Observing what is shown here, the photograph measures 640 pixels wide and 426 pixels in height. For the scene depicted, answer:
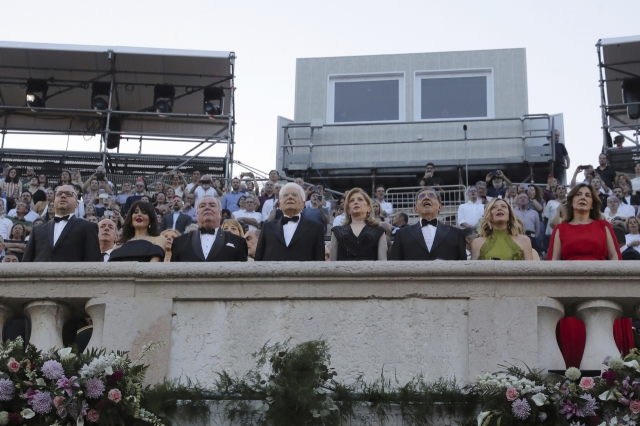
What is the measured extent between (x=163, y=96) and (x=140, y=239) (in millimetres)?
15466

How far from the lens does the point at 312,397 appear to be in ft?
18.1

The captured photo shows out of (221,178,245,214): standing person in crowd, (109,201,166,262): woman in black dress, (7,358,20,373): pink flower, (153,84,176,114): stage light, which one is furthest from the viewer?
(153,84,176,114): stage light

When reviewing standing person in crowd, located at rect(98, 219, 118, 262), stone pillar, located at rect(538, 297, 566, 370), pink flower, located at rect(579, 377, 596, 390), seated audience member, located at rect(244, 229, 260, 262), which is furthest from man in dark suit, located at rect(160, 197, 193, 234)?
pink flower, located at rect(579, 377, 596, 390)

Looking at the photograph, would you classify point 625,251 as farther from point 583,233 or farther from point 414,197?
point 414,197

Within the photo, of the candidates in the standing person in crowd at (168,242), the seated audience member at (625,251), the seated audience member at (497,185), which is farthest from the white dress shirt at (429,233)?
the seated audience member at (497,185)

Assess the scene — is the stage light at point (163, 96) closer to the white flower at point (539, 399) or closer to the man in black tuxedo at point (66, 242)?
the man in black tuxedo at point (66, 242)

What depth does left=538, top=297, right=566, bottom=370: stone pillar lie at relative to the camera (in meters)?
5.96

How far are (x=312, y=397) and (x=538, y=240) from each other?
29.4 ft

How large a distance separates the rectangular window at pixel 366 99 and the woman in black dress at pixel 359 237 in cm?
1504

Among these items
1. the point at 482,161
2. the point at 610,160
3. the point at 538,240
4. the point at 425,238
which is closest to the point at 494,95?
the point at 482,161

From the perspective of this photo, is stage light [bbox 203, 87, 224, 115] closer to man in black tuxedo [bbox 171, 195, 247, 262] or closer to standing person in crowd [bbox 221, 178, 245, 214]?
standing person in crowd [bbox 221, 178, 245, 214]

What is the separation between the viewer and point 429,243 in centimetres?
783

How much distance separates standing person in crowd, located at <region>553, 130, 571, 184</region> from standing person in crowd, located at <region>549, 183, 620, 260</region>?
1341cm

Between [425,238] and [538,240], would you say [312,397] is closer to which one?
[425,238]
